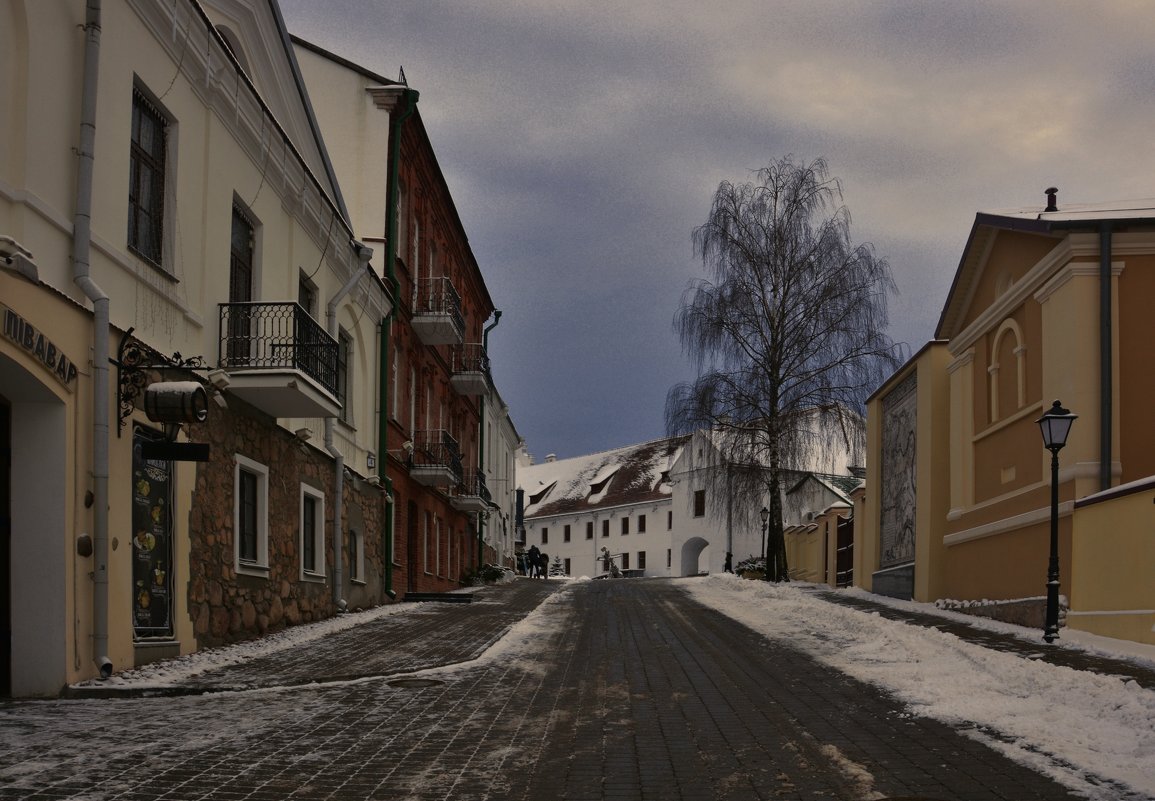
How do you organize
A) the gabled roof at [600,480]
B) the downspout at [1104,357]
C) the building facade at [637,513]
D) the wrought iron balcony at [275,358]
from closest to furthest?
the wrought iron balcony at [275,358] < the downspout at [1104,357] < the building facade at [637,513] < the gabled roof at [600,480]

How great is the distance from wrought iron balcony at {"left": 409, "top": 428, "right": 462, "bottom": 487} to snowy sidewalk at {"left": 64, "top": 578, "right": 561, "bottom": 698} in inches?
290

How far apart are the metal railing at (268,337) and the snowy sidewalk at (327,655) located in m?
3.31

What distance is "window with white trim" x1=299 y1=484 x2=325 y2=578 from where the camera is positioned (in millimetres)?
16969

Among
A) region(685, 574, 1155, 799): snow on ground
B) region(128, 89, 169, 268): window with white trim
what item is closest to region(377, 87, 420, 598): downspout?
region(685, 574, 1155, 799): snow on ground

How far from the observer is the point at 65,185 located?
32.0 feet

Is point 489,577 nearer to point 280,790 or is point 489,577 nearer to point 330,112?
point 330,112

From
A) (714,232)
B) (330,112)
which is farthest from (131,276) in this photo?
(714,232)

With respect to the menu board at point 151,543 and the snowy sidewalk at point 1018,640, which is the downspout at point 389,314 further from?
the menu board at point 151,543

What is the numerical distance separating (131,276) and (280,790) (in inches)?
252

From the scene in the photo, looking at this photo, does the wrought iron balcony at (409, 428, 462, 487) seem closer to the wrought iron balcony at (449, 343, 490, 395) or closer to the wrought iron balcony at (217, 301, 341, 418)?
the wrought iron balcony at (449, 343, 490, 395)

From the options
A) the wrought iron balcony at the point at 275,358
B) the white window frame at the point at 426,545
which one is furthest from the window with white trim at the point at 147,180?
the white window frame at the point at 426,545

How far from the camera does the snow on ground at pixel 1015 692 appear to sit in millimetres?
6953

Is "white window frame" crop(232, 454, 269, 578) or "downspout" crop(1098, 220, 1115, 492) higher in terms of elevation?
"downspout" crop(1098, 220, 1115, 492)

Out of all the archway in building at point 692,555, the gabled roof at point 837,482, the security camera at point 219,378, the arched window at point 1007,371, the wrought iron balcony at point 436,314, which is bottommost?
the archway in building at point 692,555
